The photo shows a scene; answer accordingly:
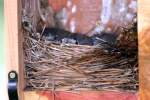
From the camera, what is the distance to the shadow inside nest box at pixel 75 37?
73 cm

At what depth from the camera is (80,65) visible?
0.73 metres

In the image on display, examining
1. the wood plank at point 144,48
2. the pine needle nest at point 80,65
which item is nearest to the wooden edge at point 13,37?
the pine needle nest at point 80,65

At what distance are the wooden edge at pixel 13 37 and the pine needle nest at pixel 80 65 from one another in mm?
24

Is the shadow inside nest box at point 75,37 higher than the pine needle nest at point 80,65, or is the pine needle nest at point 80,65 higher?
the shadow inside nest box at point 75,37

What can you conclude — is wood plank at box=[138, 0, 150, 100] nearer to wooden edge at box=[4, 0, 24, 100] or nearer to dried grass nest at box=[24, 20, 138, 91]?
dried grass nest at box=[24, 20, 138, 91]

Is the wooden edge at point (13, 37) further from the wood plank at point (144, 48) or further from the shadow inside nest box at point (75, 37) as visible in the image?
the wood plank at point (144, 48)

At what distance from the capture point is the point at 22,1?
0.76 meters

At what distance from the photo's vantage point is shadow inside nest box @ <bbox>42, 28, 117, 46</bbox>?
732mm

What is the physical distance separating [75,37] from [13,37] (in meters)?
0.17

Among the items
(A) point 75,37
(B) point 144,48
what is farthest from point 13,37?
(B) point 144,48

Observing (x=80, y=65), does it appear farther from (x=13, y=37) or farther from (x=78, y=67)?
(x=13, y=37)

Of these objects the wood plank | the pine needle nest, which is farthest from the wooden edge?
the wood plank

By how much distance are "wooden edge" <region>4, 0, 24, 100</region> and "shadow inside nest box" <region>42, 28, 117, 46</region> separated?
Answer: 0.07 metres

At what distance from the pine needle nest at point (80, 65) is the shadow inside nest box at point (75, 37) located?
0.4 inches
